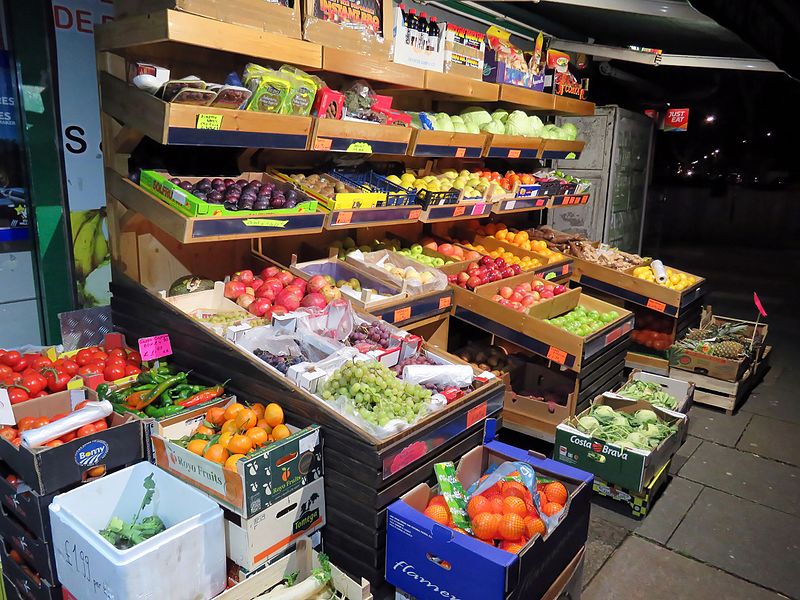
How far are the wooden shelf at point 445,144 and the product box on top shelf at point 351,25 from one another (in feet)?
Result: 1.88

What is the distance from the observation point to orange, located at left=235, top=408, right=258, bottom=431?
8.29 feet

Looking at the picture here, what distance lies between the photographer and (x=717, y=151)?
2314 centimetres

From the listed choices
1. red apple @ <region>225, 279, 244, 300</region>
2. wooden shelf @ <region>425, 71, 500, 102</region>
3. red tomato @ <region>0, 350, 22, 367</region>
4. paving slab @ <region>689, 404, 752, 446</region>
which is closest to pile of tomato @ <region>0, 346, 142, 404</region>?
red tomato @ <region>0, 350, 22, 367</region>

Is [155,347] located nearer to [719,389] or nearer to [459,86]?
[459,86]

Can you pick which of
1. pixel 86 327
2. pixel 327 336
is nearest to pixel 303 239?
pixel 327 336

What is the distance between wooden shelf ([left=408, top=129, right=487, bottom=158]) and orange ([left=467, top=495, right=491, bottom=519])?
2.41 meters

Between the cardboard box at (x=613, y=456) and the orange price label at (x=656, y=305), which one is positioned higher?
the orange price label at (x=656, y=305)

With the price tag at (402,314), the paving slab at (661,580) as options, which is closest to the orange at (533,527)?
the paving slab at (661,580)

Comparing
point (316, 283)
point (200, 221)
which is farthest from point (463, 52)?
point (200, 221)

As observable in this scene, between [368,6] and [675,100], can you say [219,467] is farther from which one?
[675,100]

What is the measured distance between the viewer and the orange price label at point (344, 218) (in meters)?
3.41

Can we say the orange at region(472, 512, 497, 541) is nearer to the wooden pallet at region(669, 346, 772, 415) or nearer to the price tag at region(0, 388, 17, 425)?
the price tag at region(0, 388, 17, 425)

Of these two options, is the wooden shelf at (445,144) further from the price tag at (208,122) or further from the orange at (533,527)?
the orange at (533,527)

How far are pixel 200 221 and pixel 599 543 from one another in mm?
2810
